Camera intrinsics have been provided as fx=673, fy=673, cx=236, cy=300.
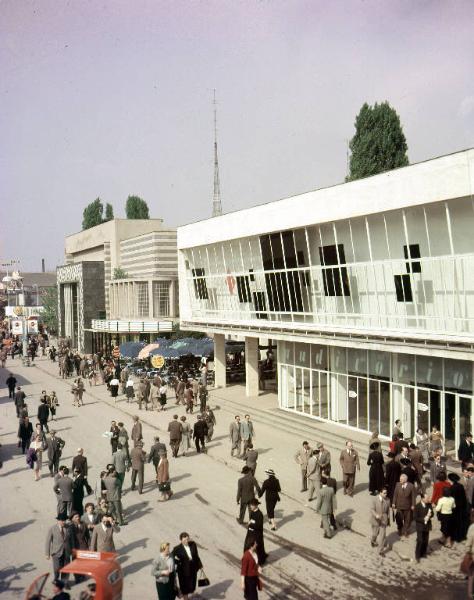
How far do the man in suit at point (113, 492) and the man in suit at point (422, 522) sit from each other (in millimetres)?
6806

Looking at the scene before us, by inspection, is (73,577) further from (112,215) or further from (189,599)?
(112,215)

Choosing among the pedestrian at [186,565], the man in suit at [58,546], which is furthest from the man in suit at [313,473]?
the man in suit at [58,546]

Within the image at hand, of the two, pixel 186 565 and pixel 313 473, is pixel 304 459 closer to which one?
pixel 313 473

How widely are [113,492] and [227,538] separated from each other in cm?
289

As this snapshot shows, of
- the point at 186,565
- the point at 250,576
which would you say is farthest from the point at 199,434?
the point at 250,576

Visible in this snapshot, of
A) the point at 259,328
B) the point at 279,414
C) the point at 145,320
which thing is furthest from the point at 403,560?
the point at 145,320

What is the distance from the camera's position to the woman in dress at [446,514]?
14.1 metres

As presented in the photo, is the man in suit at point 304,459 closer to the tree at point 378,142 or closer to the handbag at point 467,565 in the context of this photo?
the handbag at point 467,565

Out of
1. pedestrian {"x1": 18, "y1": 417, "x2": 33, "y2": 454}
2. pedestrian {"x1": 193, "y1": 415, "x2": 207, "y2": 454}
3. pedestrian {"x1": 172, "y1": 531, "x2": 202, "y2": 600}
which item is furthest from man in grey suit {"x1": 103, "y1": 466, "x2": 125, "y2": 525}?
pedestrian {"x1": 18, "y1": 417, "x2": 33, "y2": 454}

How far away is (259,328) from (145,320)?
71.1ft

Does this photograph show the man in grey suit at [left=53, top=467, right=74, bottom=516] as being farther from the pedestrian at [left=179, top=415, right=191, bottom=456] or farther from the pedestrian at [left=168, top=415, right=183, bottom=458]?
the pedestrian at [left=179, top=415, right=191, bottom=456]

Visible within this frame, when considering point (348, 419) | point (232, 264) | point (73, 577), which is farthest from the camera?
point (232, 264)

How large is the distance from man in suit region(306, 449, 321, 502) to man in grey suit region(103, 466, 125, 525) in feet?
15.6

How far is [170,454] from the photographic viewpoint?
2322 cm
